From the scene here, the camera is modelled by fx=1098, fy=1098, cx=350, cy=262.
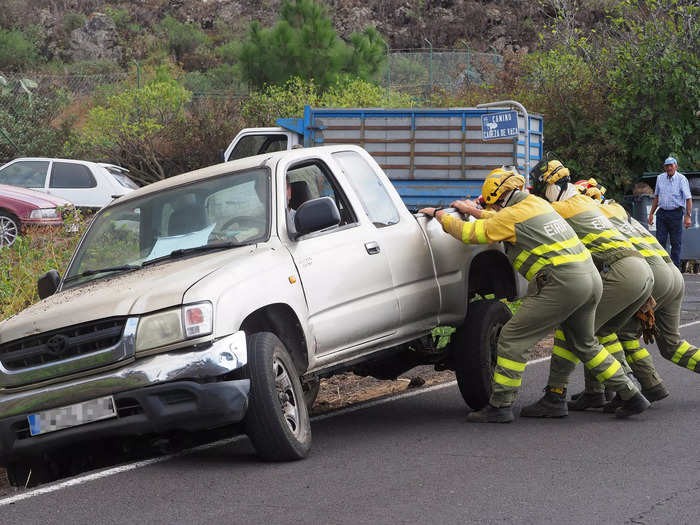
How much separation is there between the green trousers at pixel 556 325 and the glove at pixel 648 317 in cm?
63

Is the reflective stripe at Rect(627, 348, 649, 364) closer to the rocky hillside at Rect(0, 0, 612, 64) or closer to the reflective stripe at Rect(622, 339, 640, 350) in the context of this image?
the reflective stripe at Rect(622, 339, 640, 350)

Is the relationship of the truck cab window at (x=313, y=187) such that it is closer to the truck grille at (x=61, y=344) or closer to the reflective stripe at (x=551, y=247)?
the reflective stripe at (x=551, y=247)

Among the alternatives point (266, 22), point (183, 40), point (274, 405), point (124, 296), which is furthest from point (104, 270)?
point (266, 22)

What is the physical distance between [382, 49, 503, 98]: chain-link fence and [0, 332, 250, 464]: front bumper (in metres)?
30.0

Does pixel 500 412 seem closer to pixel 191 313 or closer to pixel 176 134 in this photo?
pixel 191 313

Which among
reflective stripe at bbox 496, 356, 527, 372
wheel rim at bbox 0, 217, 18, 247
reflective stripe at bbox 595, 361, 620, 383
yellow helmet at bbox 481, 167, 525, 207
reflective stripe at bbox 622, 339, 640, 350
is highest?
yellow helmet at bbox 481, 167, 525, 207

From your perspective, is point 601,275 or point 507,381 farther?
point 601,275

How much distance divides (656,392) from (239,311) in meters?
3.40

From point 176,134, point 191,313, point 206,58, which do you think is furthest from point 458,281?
point 206,58

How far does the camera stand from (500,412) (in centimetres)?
730

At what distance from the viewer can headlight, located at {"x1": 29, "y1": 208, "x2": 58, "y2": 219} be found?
1578 centimetres

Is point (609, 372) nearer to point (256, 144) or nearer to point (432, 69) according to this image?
point (256, 144)

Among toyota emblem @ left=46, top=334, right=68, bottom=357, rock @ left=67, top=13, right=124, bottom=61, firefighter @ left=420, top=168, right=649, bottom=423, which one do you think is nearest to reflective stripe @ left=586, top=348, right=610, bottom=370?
firefighter @ left=420, top=168, right=649, bottom=423

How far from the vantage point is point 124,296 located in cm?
584
